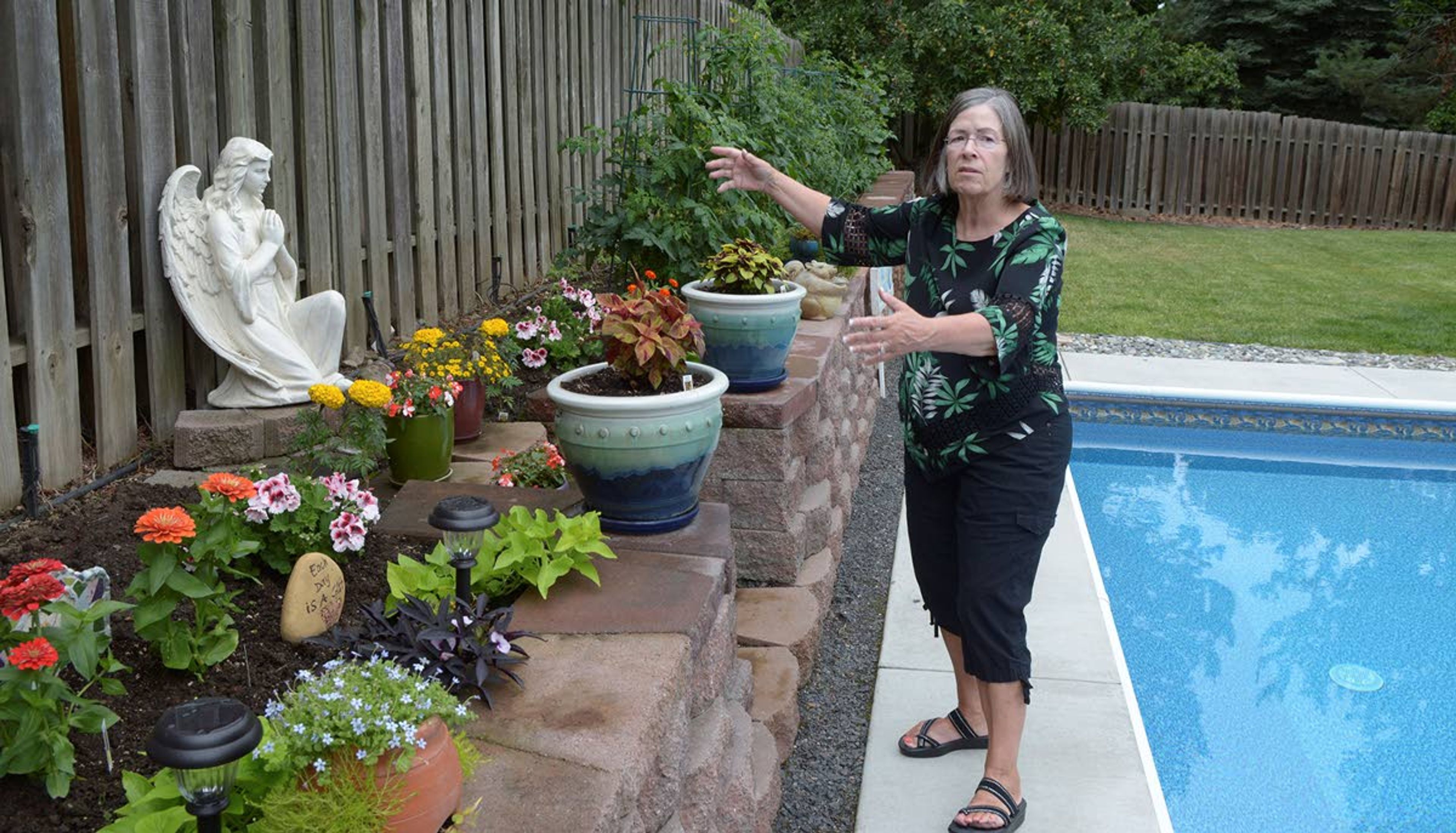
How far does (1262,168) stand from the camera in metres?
17.4

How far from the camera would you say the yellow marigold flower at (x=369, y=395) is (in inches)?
127

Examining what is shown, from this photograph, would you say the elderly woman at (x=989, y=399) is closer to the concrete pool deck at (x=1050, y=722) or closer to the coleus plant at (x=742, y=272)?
the concrete pool deck at (x=1050, y=722)

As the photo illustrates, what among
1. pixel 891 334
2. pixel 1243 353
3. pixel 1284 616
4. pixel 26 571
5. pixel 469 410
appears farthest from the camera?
pixel 1243 353

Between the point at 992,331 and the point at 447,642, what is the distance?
4.06 feet

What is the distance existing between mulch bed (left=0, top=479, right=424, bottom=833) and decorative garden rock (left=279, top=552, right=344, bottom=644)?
0.03 metres

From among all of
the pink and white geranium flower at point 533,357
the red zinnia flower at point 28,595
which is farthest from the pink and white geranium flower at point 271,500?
the pink and white geranium flower at point 533,357

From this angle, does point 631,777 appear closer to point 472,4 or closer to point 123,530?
point 123,530

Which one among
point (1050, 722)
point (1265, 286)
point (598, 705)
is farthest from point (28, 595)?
point (1265, 286)

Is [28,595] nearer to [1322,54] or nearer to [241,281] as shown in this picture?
[241,281]

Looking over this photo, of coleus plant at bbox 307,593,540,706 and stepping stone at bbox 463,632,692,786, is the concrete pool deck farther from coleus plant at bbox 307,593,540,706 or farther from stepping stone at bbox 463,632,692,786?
coleus plant at bbox 307,593,540,706

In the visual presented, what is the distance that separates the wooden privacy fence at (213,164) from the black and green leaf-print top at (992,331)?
2.01 m

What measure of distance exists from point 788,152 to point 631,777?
4342mm

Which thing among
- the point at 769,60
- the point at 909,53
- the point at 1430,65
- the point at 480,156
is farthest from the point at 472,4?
the point at 1430,65

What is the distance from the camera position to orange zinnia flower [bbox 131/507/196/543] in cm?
190
